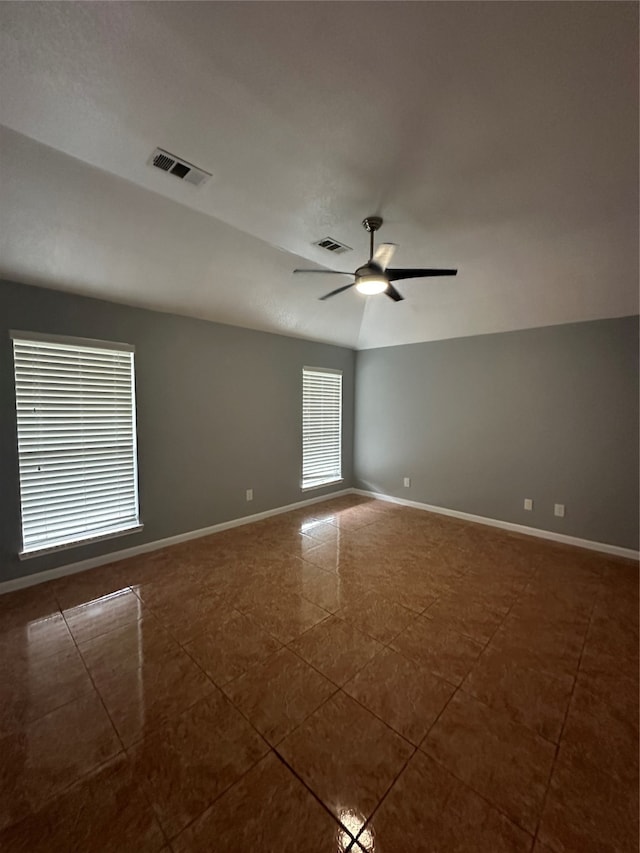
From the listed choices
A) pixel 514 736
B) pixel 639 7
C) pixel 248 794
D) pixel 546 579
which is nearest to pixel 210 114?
pixel 639 7

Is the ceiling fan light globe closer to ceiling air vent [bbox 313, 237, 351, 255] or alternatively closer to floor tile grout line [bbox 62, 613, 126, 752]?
ceiling air vent [bbox 313, 237, 351, 255]

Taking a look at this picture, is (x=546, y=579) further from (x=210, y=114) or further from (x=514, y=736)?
(x=210, y=114)

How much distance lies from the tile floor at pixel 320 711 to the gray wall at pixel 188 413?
782 mm

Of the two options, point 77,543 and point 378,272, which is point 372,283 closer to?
point 378,272

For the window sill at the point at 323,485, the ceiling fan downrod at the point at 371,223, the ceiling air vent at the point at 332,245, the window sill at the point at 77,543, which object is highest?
the ceiling air vent at the point at 332,245

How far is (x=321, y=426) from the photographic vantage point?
5.41 m

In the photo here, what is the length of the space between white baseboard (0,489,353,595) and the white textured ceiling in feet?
8.36

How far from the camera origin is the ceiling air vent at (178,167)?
179 cm

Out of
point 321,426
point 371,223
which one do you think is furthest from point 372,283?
point 321,426

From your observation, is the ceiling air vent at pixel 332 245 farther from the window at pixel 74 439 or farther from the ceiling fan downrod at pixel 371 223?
the window at pixel 74 439

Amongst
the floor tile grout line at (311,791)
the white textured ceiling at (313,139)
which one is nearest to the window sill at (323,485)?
the white textured ceiling at (313,139)

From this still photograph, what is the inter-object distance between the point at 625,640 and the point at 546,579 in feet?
2.62

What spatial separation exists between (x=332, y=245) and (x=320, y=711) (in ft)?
10.6

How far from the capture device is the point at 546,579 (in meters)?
3.03
